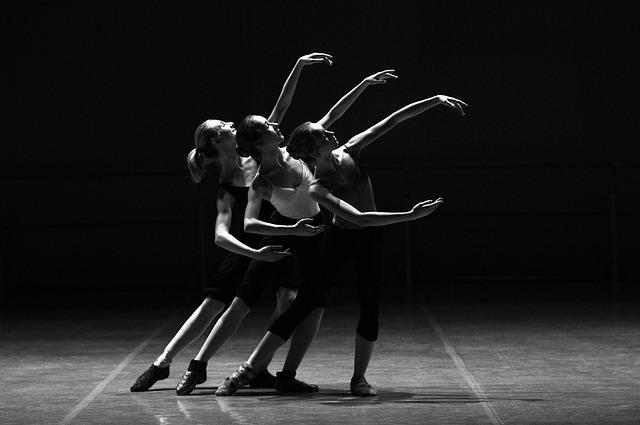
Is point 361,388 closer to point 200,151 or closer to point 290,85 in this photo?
point 200,151

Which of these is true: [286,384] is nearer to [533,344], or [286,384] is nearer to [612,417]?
[612,417]

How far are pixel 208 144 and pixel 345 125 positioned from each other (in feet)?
18.6

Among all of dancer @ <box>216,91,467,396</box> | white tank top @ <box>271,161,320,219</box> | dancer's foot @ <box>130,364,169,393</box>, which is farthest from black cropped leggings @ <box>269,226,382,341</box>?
dancer's foot @ <box>130,364,169,393</box>

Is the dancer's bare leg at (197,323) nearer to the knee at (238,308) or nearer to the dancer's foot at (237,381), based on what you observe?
the knee at (238,308)

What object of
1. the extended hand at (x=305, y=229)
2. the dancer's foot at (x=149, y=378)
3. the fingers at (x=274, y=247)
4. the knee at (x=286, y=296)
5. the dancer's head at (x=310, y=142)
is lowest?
the dancer's foot at (x=149, y=378)

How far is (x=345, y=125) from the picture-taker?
37.6ft

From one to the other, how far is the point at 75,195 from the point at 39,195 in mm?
323

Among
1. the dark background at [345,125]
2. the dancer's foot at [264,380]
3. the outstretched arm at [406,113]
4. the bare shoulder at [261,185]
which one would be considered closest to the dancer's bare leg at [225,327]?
the dancer's foot at [264,380]

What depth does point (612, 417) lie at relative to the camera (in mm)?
4922

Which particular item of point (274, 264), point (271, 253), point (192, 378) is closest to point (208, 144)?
point (274, 264)

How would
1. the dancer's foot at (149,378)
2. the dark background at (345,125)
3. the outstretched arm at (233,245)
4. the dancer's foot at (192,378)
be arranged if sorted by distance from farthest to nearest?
1. the dark background at (345,125)
2. the dancer's foot at (149,378)
3. the dancer's foot at (192,378)
4. the outstretched arm at (233,245)

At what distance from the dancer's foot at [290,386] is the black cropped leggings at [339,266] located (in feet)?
0.66

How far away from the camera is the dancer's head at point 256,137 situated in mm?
5602

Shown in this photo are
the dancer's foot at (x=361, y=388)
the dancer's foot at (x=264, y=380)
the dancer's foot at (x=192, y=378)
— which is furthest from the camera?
the dancer's foot at (x=264, y=380)
